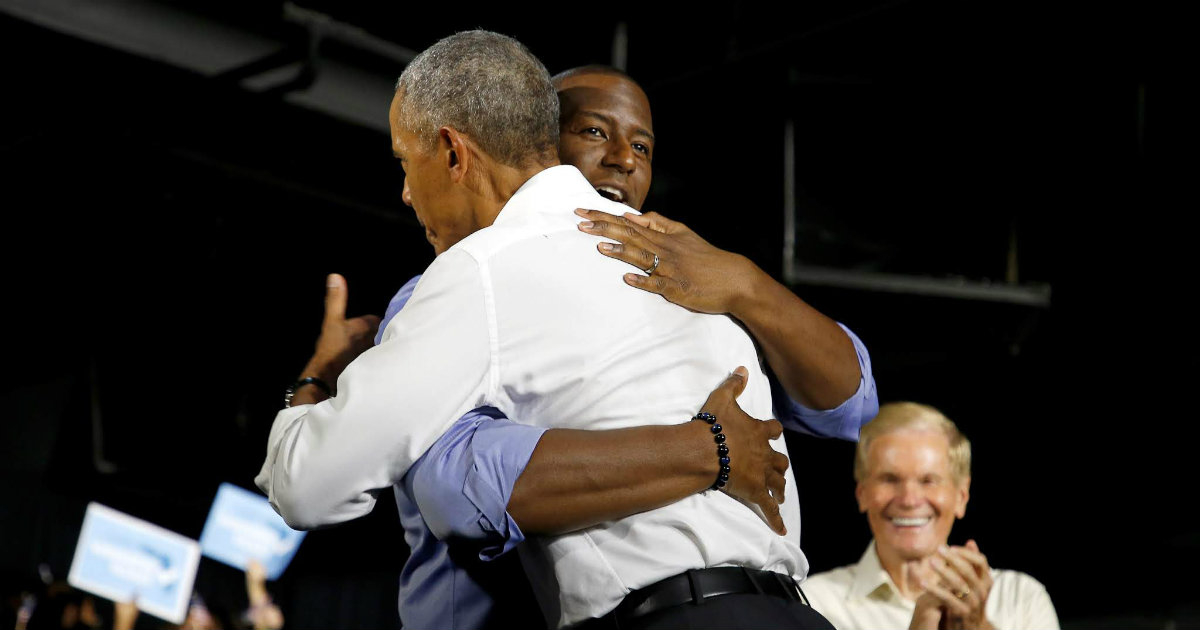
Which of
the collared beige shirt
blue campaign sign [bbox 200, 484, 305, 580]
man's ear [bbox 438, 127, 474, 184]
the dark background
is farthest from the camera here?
blue campaign sign [bbox 200, 484, 305, 580]

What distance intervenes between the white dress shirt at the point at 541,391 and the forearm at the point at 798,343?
0.44 feet

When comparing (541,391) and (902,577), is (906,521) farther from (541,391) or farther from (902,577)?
(541,391)

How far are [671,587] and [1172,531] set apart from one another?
4.31 metres

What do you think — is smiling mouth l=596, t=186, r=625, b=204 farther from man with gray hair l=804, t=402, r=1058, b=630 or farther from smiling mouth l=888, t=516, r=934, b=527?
smiling mouth l=888, t=516, r=934, b=527

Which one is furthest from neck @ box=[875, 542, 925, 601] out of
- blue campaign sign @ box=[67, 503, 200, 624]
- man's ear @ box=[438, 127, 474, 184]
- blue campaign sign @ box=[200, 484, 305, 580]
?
blue campaign sign @ box=[67, 503, 200, 624]

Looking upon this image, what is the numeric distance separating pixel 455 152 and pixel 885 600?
1695mm

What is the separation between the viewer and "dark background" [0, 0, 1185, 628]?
163 inches

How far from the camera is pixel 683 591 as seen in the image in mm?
1345

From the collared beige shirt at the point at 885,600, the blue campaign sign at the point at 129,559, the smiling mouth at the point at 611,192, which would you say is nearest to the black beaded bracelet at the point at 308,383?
the smiling mouth at the point at 611,192

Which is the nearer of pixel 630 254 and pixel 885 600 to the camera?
pixel 630 254

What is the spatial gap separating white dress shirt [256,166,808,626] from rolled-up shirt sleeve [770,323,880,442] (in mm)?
294

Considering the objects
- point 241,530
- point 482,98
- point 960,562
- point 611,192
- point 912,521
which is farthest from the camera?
point 241,530

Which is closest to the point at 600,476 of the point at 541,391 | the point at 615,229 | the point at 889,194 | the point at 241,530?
the point at 541,391

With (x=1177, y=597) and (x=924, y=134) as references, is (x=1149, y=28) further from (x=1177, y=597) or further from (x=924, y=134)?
(x=1177, y=597)
